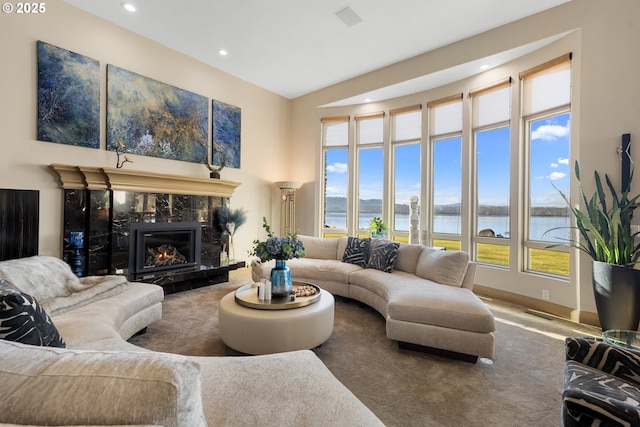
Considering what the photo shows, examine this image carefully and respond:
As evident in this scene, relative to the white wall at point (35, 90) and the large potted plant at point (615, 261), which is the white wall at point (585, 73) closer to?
the large potted plant at point (615, 261)

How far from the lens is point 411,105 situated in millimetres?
5426

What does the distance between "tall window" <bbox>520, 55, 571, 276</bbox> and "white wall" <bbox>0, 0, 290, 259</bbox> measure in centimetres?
485

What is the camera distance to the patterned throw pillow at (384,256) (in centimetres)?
379

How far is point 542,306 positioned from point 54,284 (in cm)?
533

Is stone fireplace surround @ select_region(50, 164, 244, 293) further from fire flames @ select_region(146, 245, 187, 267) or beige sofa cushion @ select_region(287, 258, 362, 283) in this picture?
beige sofa cushion @ select_region(287, 258, 362, 283)

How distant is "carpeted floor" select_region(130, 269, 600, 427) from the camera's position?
180 centimetres

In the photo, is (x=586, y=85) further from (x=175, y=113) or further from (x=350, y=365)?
(x=175, y=113)

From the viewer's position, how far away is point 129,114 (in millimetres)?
4242

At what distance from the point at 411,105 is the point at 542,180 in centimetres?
253

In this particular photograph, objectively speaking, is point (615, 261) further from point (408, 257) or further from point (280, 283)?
point (280, 283)

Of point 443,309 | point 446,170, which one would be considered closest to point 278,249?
point 443,309

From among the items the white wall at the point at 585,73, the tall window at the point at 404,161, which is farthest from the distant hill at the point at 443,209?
the white wall at the point at 585,73

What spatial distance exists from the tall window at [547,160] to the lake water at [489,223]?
11mm

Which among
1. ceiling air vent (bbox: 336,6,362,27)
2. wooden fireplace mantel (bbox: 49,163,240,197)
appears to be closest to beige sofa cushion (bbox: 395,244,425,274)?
ceiling air vent (bbox: 336,6,362,27)
